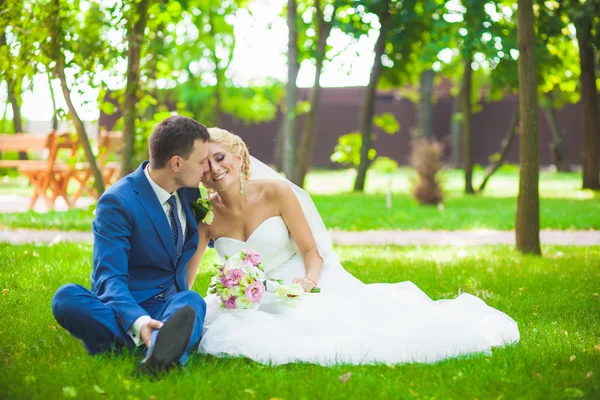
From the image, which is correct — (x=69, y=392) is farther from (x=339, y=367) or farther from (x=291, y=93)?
(x=291, y=93)

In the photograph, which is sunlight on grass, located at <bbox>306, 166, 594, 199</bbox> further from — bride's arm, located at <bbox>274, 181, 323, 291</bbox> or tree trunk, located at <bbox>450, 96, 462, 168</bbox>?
bride's arm, located at <bbox>274, 181, 323, 291</bbox>

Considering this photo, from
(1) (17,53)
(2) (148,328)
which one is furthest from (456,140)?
(2) (148,328)

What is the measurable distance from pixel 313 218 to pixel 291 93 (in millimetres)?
10685

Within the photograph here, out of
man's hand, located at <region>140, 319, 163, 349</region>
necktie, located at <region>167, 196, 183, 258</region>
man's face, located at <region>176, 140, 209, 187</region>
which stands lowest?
man's hand, located at <region>140, 319, 163, 349</region>

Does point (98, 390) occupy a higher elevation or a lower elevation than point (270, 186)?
lower

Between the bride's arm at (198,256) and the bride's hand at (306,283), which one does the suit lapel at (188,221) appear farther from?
the bride's hand at (306,283)

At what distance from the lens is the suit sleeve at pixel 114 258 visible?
167 inches

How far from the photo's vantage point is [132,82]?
30.6 feet

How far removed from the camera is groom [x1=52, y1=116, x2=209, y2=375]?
14.0 feet

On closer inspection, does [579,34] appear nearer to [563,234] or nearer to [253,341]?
[563,234]

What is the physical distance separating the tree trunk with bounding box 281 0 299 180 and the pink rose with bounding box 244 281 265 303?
11.2 meters

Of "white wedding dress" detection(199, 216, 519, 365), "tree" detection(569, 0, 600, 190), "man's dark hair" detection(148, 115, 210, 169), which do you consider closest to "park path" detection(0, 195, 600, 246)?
"white wedding dress" detection(199, 216, 519, 365)

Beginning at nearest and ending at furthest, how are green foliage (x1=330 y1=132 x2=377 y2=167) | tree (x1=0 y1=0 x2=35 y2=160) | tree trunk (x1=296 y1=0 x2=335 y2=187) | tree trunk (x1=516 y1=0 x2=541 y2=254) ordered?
1. tree (x1=0 y1=0 x2=35 y2=160)
2. tree trunk (x1=516 y1=0 x2=541 y2=254)
3. tree trunk (x1=296 y1=0 x2=335 y2=187)
4. green foliage (x1=330 y1=132 x2=377 y2=167)

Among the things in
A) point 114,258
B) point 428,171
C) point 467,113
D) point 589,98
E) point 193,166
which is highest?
point 589,98
